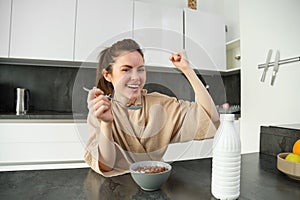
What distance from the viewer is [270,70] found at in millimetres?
1426

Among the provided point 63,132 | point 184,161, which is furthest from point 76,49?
point 184,161

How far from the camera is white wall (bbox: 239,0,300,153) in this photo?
1271mm

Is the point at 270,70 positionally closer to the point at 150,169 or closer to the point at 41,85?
the point at 150,169

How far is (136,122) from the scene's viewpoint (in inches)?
19.5

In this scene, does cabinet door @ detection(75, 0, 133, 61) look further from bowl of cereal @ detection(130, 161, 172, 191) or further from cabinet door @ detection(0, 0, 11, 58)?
bowl of cereal @ detection(130, 161, 172, 191)

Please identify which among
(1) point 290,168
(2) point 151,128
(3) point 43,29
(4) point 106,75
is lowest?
(1) point 290,168

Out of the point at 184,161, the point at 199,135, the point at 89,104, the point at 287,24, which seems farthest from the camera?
the point at 287,24

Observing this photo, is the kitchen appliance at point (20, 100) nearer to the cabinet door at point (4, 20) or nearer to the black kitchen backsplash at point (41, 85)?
the black kitchen backsplash at point (41, 85)

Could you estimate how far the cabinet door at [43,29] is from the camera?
1.79m

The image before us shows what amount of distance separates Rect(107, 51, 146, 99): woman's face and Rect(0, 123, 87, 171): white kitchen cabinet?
1.20 metres

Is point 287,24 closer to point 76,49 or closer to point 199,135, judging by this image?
point 199,135

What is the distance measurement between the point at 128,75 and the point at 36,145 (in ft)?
4.76

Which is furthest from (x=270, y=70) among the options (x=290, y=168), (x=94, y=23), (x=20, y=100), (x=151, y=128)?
(x=20, y=100)

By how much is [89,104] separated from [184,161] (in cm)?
44
